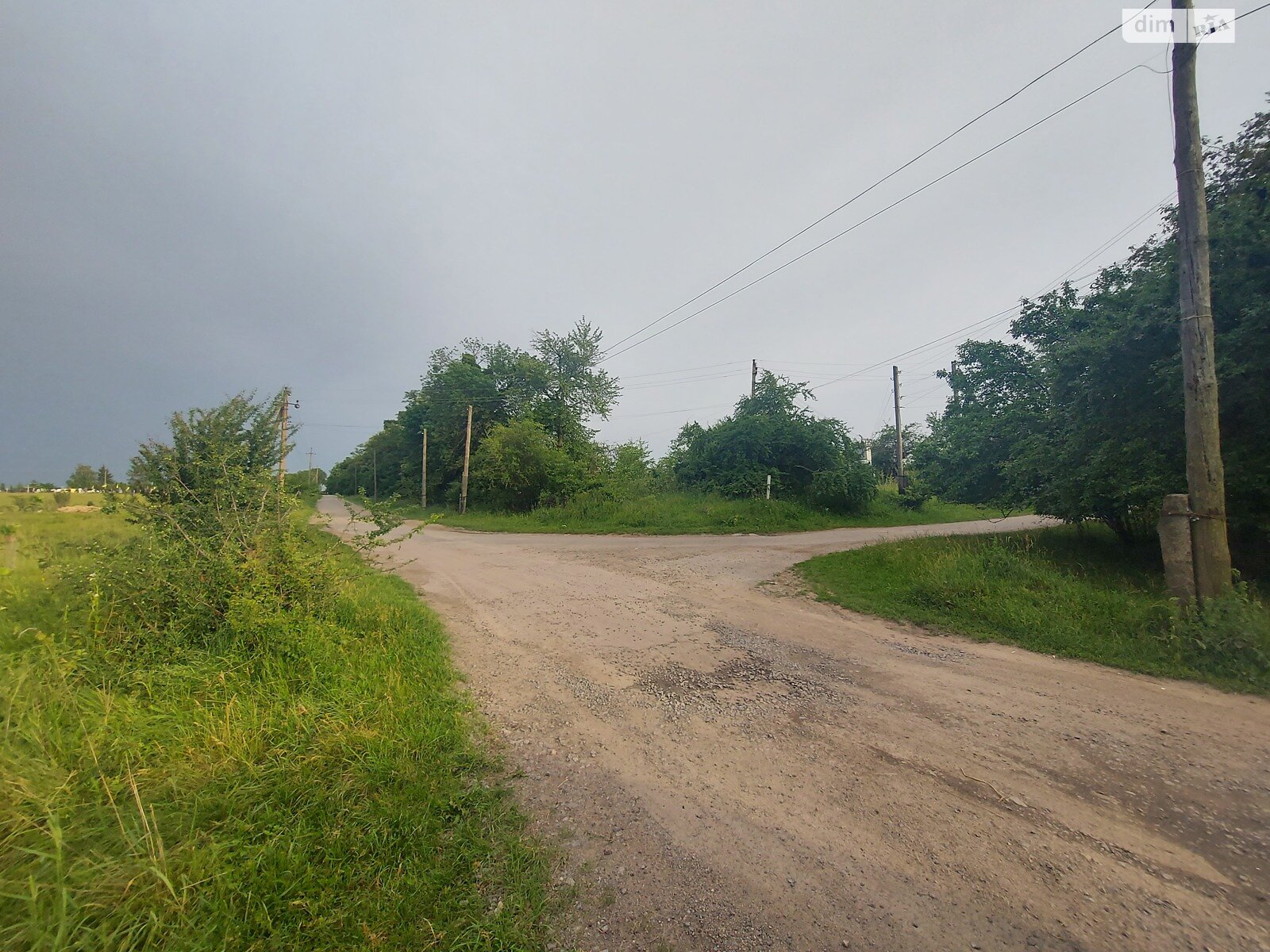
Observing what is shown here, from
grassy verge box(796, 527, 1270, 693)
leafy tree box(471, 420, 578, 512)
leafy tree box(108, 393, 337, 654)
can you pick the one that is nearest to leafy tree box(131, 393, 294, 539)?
leafy tree box(108, 393, 337, 654)

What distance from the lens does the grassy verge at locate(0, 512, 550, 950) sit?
1876 mm

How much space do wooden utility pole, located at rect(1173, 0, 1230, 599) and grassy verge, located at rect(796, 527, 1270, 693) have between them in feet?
2.45

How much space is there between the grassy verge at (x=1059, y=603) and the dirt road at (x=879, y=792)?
0.49 metres

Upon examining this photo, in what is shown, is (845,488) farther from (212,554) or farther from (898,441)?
(212,554)

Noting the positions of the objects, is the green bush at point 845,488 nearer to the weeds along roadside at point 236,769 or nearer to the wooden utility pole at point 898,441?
the wooden utility pole at point 898,441

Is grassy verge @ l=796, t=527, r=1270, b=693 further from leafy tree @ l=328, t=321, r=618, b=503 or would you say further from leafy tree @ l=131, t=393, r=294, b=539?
leafy tree @ l=328, t=321, r=618, b=503

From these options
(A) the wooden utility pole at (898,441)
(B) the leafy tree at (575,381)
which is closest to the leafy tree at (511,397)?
(B) the leafy tree at (575,381)

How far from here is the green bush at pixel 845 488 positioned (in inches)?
768

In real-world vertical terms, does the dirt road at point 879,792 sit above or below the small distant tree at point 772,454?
below

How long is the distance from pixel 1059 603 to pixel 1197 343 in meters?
3.11

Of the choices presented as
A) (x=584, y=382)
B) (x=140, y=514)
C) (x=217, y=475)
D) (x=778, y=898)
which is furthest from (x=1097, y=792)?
(x=584, y=382)

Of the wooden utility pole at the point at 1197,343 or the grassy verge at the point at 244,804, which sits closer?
the grassy verge at the point at 244,804

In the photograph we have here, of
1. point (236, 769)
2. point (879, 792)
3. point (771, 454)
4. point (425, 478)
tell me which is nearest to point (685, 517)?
point (771, 454)

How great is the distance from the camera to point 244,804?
2.50 m
